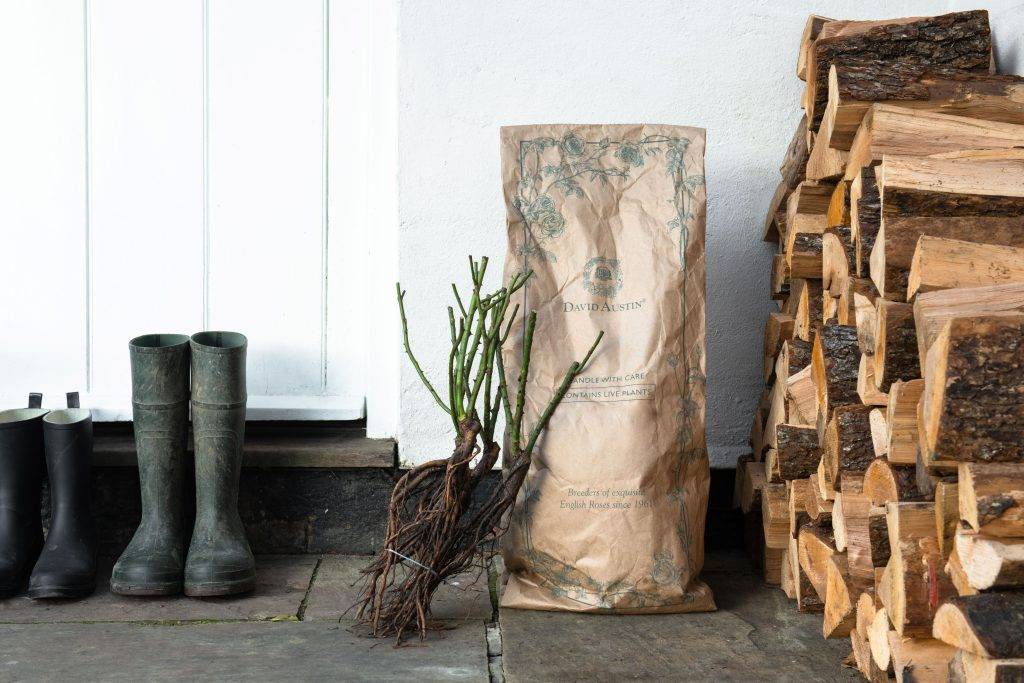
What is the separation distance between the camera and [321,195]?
2379 mm

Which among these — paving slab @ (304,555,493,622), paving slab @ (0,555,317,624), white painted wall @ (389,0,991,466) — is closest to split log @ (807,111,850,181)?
white painted wall @ (389,0,991,466)

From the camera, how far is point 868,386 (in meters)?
1.64

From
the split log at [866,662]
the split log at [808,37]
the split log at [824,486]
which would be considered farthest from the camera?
the split log at [808,37]

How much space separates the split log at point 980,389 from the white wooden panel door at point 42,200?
1931 mm

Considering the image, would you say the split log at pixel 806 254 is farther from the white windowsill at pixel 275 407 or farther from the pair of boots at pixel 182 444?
the pair of boots at pixel 182 444

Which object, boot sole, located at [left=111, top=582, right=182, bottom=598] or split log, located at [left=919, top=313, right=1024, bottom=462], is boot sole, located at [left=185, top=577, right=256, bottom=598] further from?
split log, located at [left=919, top=313, right=1024, bottom=462]

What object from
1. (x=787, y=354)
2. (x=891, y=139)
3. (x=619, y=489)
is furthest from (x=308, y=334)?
(x=891, y=139)

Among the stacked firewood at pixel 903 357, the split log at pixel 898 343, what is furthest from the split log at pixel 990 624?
the split log at pixel 898 343

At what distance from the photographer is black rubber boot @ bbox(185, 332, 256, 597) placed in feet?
6.90

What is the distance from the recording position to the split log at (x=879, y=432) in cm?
160

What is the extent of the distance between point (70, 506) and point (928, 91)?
1.88 metres

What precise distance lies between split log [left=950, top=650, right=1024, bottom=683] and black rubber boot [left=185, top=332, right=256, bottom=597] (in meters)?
1.41

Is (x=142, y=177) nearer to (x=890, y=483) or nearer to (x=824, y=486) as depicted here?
(x=824, y=486)

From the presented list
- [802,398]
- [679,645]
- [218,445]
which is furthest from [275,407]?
[802,398]
